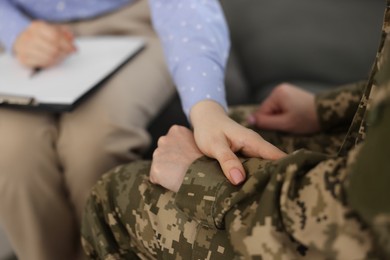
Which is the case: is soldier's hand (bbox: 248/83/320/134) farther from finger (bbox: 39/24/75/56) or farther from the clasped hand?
finger (bbox: 39/24/75/56)

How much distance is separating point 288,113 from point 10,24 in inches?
22.8

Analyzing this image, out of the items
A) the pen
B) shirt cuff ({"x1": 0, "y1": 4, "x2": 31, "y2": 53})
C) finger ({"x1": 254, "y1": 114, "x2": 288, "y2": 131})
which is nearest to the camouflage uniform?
finger ({"x1": 254, "y1": 114, "x2": 288, "y2": 131})

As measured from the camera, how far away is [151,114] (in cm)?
87

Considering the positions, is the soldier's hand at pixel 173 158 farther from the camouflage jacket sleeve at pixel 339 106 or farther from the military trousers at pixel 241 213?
the camouflage jacket sleeve at pixel 339 106

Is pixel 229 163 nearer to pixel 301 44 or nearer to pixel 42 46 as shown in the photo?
pixel 42 46

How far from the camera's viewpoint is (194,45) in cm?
72

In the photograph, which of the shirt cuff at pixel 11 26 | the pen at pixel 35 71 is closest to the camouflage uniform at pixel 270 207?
the pen at pixel 35 71

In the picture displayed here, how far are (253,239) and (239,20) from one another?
87 centimetres

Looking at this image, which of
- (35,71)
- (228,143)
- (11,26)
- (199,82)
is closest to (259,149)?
(228,143)

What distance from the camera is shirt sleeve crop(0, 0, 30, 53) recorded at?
933mm

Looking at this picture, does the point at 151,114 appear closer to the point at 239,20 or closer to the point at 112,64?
the point at 112,64

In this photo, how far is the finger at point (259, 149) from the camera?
0.54 m

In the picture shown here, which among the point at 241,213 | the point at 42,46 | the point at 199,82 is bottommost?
the point at 241,213

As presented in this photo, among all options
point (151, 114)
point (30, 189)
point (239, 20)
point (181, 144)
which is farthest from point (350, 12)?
point (30, 189)
